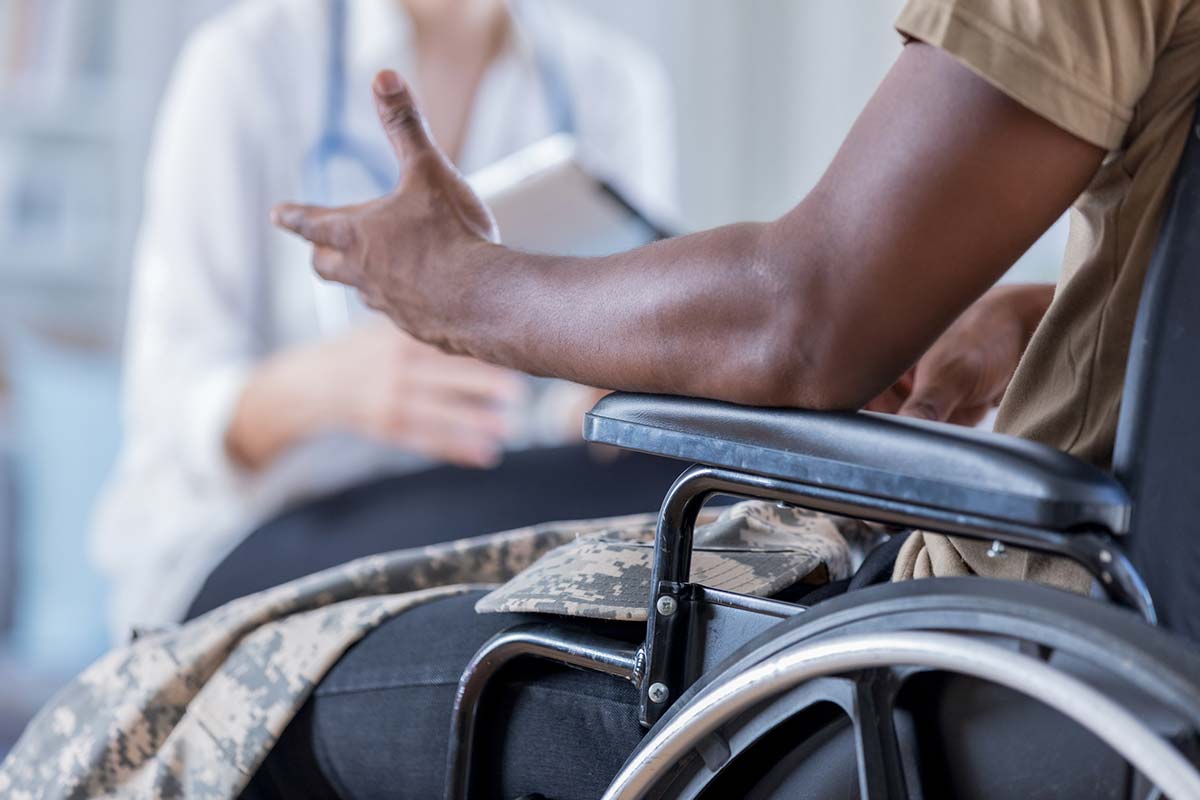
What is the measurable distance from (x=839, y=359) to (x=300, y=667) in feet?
1.19

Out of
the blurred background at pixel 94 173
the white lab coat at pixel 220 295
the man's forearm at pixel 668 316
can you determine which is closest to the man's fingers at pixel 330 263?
the man's forearm at pixel 668 316

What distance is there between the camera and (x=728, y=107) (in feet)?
10.8

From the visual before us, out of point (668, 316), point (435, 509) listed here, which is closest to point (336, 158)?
point (435, 509)

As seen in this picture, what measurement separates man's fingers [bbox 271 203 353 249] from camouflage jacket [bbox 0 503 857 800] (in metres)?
0.21

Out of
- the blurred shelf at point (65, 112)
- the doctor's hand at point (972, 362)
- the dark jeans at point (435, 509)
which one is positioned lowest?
the dark jeans at point (435, 509)

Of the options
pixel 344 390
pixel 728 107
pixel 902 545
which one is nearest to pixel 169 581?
pixel 344 390

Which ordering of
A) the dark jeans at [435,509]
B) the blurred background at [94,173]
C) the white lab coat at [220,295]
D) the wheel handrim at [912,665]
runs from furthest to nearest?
the blurred background at [94,173], the white lab coat at [220,295], the dark jeans at [435,509], the wheel handrim at [912,665]

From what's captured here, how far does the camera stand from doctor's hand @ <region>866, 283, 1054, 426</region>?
78 centimetres

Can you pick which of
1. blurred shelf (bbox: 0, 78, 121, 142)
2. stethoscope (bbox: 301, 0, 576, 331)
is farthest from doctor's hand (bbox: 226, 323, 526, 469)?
blurred shelf (bbox: 0, 78, 121, 142)

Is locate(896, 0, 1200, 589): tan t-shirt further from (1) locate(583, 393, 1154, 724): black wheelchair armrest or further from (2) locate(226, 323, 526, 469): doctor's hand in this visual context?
(2) locate(226, 323, 526, 469): doctor's hand

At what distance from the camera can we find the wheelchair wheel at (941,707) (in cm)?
40

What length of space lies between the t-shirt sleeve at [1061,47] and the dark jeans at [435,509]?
96 centimetres

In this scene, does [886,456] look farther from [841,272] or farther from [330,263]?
[330,263]

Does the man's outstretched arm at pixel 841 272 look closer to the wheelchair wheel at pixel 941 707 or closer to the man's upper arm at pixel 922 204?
the man's upper arm at pixel 922 204
